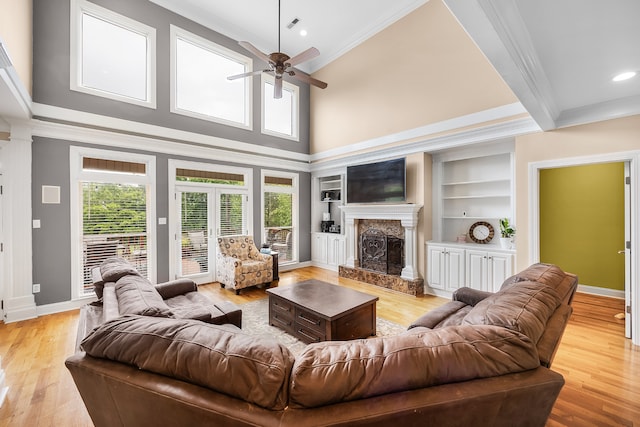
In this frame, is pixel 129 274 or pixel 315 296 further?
pixel 315 296

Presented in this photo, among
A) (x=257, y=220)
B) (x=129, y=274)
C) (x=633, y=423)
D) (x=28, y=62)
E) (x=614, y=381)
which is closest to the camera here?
(x=633, y=423)

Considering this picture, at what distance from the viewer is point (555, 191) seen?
4766 mm

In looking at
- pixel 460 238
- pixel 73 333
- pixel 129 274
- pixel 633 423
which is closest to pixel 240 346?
pixel 129 274

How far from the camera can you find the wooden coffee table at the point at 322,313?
2660mm

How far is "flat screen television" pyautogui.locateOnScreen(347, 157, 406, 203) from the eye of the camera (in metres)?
4.91

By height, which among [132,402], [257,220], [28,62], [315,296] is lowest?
[315,296]

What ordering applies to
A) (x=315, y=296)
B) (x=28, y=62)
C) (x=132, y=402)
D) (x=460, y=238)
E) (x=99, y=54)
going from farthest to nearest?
(x=460, y=238)
(x=99, y=54)
(x=28, y=62)
(x=315, y=296)
(x=132, y=402)

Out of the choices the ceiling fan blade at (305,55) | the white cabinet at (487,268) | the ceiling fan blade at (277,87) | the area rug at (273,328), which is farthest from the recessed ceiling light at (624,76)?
the ceiling fan blade at (277,87)

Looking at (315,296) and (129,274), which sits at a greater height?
(129,274)

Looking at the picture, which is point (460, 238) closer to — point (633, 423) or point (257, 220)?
point (633, 423)

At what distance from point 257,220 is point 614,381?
18.2ft

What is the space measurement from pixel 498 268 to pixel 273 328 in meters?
3.32

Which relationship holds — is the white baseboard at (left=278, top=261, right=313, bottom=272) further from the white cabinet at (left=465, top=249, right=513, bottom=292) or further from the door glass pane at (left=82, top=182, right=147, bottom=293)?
the white cabinet at (left=465, top=249, right=513, bottom=292)

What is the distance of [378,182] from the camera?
5.25m
